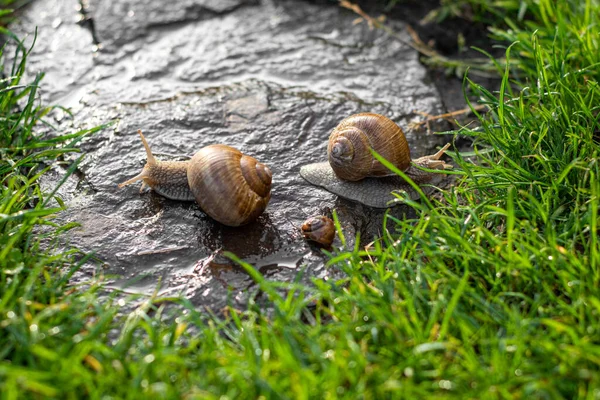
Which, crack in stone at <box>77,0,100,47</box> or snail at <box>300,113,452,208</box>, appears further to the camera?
crack in stone at <box>77,0,100,47</box>

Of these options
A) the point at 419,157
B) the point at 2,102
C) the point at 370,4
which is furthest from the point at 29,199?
the point at 370,4

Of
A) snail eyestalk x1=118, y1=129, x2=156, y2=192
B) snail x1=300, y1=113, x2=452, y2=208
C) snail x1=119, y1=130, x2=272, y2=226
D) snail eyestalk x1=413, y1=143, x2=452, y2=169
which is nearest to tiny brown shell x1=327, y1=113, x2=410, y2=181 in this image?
snail x1=300, y1=113, x2=452, y2=208

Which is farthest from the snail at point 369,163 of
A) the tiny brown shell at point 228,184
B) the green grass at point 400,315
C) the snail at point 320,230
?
the tiny brown shell at point 228,184

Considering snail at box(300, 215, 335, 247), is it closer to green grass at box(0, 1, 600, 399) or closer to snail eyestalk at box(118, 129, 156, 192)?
green grass at box(0, 1, 600, 399)

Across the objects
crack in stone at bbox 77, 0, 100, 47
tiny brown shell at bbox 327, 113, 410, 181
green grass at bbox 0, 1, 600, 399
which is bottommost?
green grass at bbox 0, 1, 600, 399

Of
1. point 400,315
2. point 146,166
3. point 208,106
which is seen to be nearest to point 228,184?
point 146,166

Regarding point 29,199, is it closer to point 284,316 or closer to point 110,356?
point 110,356
